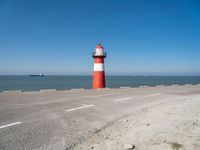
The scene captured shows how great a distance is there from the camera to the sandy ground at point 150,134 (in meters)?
4.01

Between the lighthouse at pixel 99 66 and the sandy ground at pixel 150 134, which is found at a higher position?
the lighthouse at pixel 99 66

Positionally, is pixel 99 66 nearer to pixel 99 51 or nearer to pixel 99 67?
pixel 99 67

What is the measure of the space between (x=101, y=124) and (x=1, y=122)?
2.98 meters

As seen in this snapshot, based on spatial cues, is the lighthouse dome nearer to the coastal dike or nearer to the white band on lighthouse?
the white band on lighthouse

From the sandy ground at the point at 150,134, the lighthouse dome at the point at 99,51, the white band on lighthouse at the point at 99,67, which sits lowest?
the sandy ground at the point at 150,134

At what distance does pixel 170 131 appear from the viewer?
4.91 meters

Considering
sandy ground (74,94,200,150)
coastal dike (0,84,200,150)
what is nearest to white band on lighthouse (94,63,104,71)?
coastal dike (0,84,200,150)

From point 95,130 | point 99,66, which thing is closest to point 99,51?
point 99,66

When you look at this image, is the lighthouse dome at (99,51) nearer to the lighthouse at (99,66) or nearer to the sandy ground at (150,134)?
the lighthouse at (99,66)

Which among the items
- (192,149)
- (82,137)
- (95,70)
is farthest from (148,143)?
(95,70)

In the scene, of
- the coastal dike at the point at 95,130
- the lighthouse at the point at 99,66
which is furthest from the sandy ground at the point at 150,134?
the lighthouse at the point at 99,66

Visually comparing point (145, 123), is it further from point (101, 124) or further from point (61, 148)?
point (61, 148)

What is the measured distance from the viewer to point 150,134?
15.5ft

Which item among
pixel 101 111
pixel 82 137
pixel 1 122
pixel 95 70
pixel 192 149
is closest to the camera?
pixel 192 149
